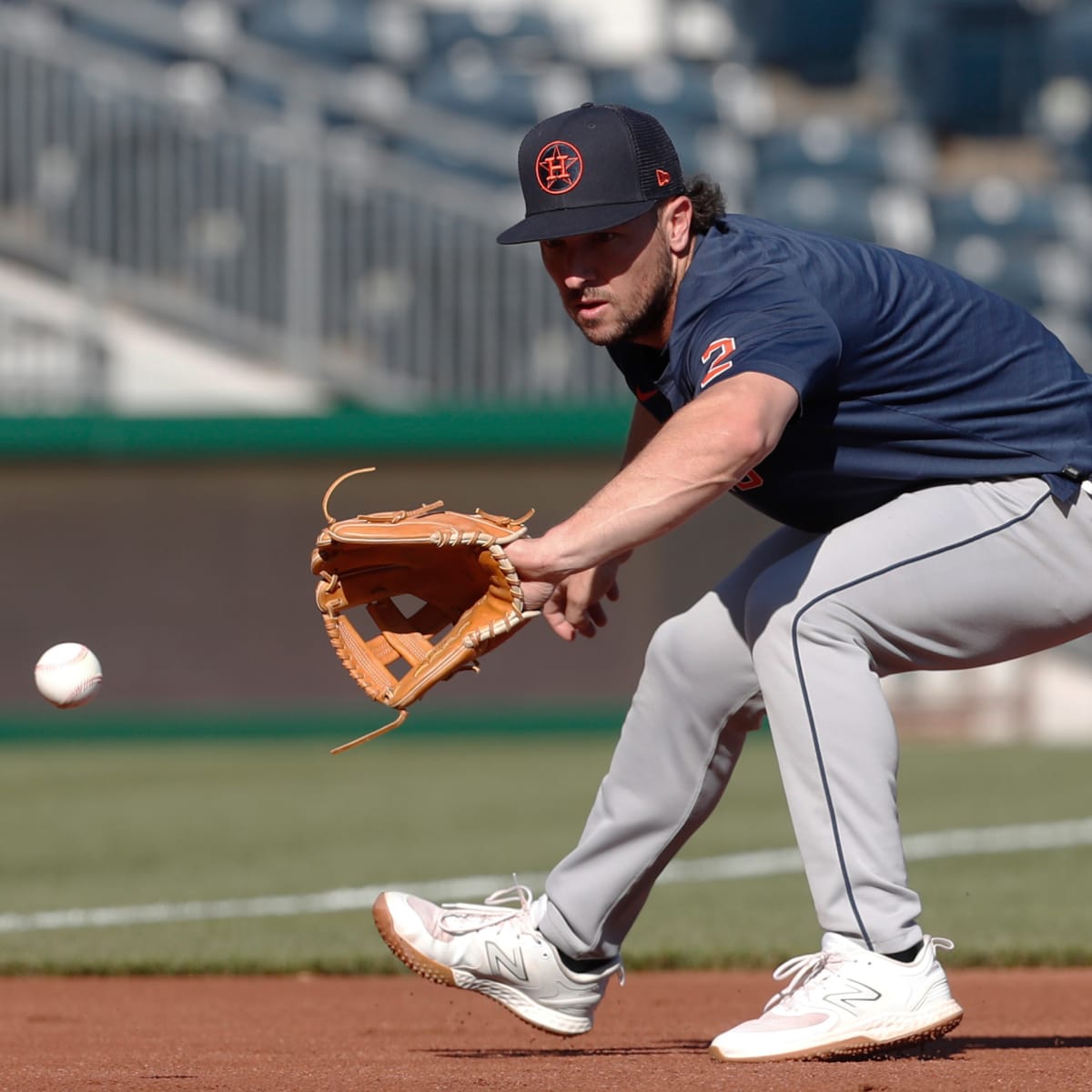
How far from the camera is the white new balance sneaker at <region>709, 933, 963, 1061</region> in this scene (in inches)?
113

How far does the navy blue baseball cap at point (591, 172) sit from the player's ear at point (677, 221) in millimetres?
20

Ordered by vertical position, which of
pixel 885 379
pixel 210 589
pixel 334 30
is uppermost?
pixel 334 30

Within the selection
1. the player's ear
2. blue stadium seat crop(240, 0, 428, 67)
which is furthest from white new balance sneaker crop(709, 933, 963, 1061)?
blue stadium seat crop(240, 0, 428, 67)

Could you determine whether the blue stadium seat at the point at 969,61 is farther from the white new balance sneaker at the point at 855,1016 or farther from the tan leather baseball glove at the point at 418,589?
the white new balance sneaker at the point at 855,1016

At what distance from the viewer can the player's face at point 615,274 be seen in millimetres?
2934

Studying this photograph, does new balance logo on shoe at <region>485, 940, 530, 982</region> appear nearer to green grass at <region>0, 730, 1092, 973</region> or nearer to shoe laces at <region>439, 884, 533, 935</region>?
shoe laces at <region>439, 884, 533, 935</region>

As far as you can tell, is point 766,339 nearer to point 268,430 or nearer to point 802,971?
point 802,971

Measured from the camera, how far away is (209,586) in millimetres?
11047

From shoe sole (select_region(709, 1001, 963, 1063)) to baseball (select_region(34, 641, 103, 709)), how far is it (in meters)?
1.48

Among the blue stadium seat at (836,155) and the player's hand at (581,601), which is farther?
the blue stadium seat at (836,155)

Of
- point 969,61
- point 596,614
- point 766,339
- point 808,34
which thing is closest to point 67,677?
point 596,614

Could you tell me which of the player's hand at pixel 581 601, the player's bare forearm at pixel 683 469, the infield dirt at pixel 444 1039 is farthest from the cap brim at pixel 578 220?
the infield dirt at pixel 444 1039

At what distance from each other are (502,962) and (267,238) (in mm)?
8300

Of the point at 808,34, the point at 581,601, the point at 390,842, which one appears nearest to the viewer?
the point at 581,601
